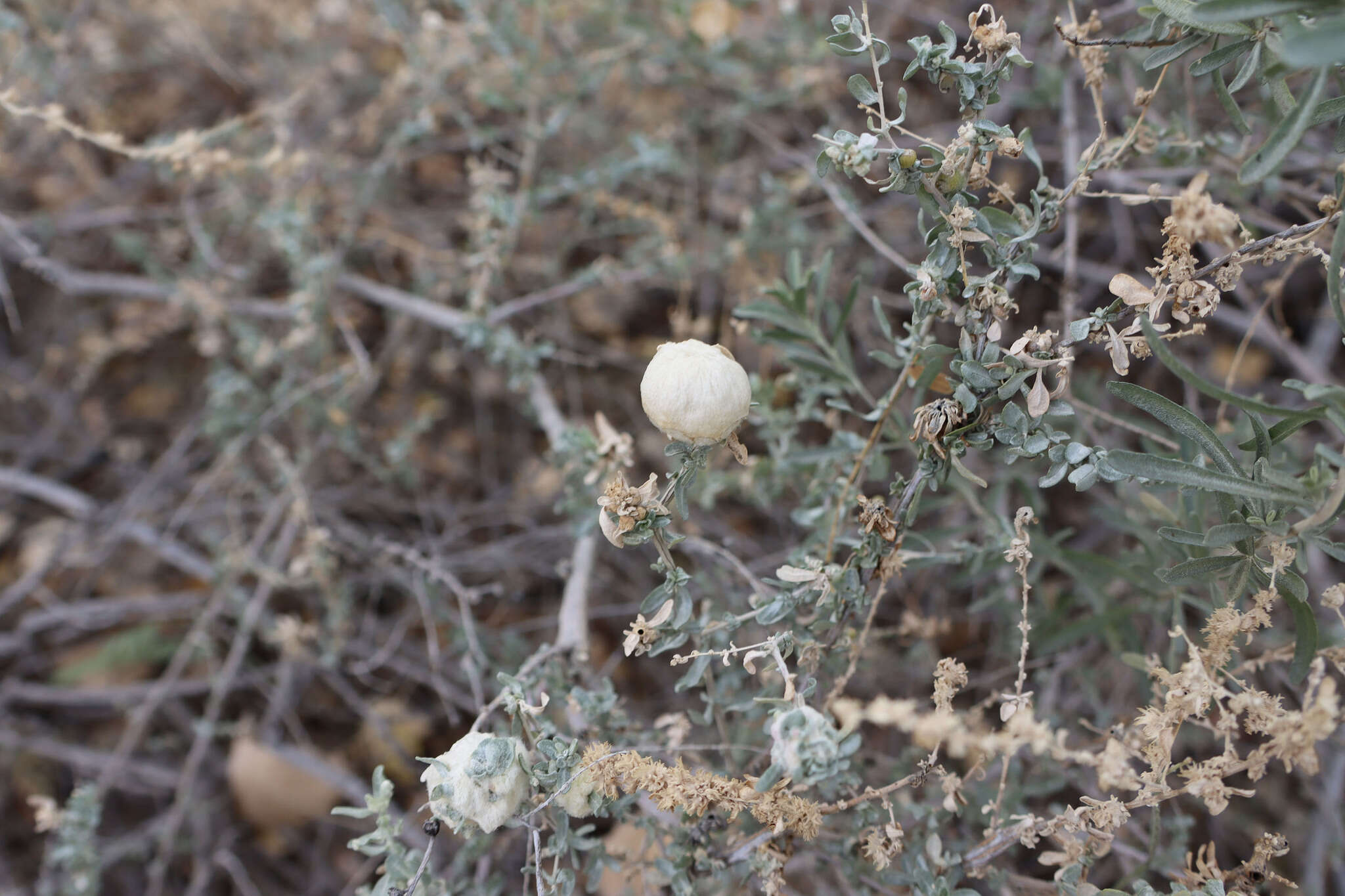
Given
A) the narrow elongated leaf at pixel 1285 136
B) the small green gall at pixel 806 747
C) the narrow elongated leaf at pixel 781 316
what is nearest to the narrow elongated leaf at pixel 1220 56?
the narrow elongated leaf at pixel 1285 136

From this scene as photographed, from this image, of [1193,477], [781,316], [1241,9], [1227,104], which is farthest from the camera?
[781,316]

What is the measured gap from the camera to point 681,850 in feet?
3.76

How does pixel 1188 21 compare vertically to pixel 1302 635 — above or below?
above

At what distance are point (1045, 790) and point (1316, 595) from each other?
96 cm

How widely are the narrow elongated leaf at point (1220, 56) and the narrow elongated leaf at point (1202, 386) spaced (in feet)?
1.04

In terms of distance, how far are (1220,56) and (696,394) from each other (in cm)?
69

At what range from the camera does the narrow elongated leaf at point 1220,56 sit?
3.15 feet

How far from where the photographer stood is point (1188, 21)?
2.94ft

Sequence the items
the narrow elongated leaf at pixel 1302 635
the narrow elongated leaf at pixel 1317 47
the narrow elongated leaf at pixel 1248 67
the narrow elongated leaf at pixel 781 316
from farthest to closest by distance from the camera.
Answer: the narrow elongated leaf at pixel 781 316 → the narrow elongated leaf at pixel 1302 635 → the narrow elongated leaf at pixel 1248 67 → the narrow elongated leaf at pixel 1317 47

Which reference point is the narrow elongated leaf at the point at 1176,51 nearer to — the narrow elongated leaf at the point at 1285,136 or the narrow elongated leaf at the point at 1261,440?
the narrow elongated leaf at the point at 1285,136

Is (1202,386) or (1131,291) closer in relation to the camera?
(1202,386)

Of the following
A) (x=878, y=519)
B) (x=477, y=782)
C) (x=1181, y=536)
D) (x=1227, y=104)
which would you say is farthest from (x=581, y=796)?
(x=1227, y=104)

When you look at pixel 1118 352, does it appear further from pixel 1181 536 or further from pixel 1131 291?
pixel 1181 536

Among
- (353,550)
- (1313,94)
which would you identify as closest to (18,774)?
(353,550)
